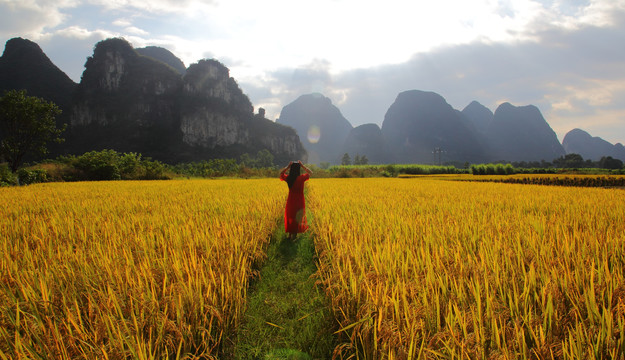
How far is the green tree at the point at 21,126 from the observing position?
59.4ft

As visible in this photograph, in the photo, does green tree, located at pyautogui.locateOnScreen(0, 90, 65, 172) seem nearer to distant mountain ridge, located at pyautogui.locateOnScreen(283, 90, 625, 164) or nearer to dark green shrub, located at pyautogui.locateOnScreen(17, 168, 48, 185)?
dark green shrub, located at pyautogui.locateOnScreen(17, 168, 48, 185)

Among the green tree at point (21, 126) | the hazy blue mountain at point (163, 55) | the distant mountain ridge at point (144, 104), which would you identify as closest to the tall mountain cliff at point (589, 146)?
the distant mountain ridge at point (144, 104)

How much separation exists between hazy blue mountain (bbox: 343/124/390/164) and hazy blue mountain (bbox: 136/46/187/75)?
11133 centimetres

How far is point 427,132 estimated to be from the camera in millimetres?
163875

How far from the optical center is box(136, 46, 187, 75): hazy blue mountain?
129 meters

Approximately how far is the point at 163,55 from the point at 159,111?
210 ft

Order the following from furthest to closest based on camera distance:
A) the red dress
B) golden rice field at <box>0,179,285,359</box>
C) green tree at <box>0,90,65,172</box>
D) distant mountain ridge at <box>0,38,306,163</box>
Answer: distant mountain ridge at <box>0,38,306,163</box>
green tree at <box>0,90,65,172</box>
the red dress
golden rice field at <box>0,179,285,359</box>

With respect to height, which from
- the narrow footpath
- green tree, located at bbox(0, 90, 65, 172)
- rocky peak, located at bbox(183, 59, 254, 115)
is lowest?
the narrow footpath

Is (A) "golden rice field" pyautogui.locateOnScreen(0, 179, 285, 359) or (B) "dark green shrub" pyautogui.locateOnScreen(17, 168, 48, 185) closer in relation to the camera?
(A) "golden rice field" pyautogui.locateOnScreen(0, 179, 285, 359)

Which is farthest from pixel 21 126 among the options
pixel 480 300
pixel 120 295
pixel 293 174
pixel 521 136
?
pixel 521 136

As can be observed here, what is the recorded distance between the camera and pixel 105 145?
77.6 meters

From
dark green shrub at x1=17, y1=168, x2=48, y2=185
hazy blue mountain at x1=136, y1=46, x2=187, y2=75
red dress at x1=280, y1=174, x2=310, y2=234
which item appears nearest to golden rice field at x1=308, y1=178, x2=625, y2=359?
red dress at x1=280, y1=174, x2=310, y2=234

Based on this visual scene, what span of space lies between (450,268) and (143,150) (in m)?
93.3

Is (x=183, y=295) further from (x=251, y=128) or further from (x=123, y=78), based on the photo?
(x=123, y=78)
